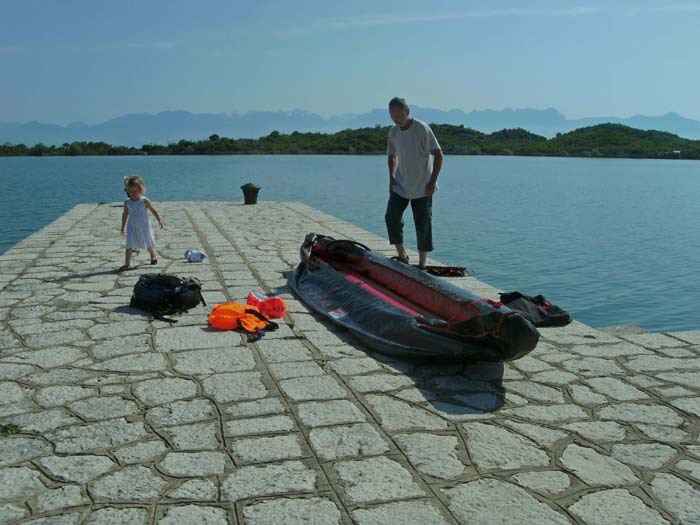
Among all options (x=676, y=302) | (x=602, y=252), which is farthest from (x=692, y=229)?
(x=676, y=302)

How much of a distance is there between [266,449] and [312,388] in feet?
2.59

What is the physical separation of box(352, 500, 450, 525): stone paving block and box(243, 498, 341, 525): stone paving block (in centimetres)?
10

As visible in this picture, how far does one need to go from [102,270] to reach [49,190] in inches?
770

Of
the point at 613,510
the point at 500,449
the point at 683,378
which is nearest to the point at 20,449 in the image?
the point at 500,449

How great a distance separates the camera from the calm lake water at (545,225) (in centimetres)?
919

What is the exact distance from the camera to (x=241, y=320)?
195 inches

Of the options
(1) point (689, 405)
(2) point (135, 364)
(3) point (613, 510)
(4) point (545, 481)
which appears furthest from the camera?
(2) point (135, 364)

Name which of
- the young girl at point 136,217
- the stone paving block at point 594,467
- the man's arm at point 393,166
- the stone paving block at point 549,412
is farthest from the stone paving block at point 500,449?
the young girl at point 136,217

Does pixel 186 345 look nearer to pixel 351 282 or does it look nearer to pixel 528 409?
pixel 351 282

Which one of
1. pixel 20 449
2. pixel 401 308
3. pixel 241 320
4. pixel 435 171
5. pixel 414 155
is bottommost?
pixel 20 449

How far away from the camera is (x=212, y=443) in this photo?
313 centimetres

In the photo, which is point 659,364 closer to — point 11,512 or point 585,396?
point 585,396

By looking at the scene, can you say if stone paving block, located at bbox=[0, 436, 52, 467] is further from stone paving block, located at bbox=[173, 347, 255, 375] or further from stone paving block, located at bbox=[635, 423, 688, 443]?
stone paving block, located at bbox=[635, 423, 688, 443]

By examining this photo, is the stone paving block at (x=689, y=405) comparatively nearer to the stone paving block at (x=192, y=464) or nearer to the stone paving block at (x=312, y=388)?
the stone paving block at (x=312, y=388)
